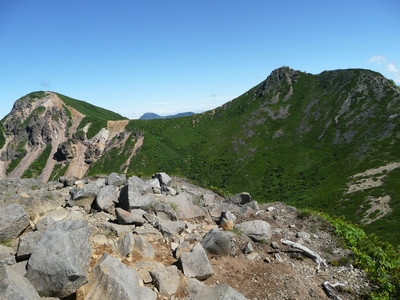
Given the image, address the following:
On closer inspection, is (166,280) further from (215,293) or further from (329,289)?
(329,289)

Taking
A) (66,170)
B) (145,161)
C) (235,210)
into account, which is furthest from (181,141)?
(235,210)

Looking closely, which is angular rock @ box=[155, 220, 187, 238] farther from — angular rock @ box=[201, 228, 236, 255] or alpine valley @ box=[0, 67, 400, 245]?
alpine valley @ box=[0, 67, 400, 245]

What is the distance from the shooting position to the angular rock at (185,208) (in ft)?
55.3

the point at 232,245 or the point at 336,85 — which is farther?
the point at 336,85

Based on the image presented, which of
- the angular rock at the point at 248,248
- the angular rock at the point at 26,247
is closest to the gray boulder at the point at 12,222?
the angular rock at the point at 26,247

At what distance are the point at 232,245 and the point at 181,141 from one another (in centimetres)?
15251

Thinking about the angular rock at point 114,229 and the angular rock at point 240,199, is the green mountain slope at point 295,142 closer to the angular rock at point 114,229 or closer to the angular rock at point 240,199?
the angular rock at point 240,199

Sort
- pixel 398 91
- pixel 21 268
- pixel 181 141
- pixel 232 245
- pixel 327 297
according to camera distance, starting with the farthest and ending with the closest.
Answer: pixel 181 141 → pixel 398 91 → pixel 232 245 → pixel 327 297 → pixel 21 268

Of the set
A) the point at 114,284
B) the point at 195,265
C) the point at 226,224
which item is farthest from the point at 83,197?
the point at 114,284

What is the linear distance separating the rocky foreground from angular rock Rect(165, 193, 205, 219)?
0.07 metres

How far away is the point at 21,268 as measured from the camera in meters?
8.38

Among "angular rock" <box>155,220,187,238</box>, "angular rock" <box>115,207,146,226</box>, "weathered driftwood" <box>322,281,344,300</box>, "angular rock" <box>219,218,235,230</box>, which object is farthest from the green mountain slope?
"angular rock" <box>115,207,146,226</box>

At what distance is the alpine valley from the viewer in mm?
92375

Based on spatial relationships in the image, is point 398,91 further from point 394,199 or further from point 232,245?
point 232,245
